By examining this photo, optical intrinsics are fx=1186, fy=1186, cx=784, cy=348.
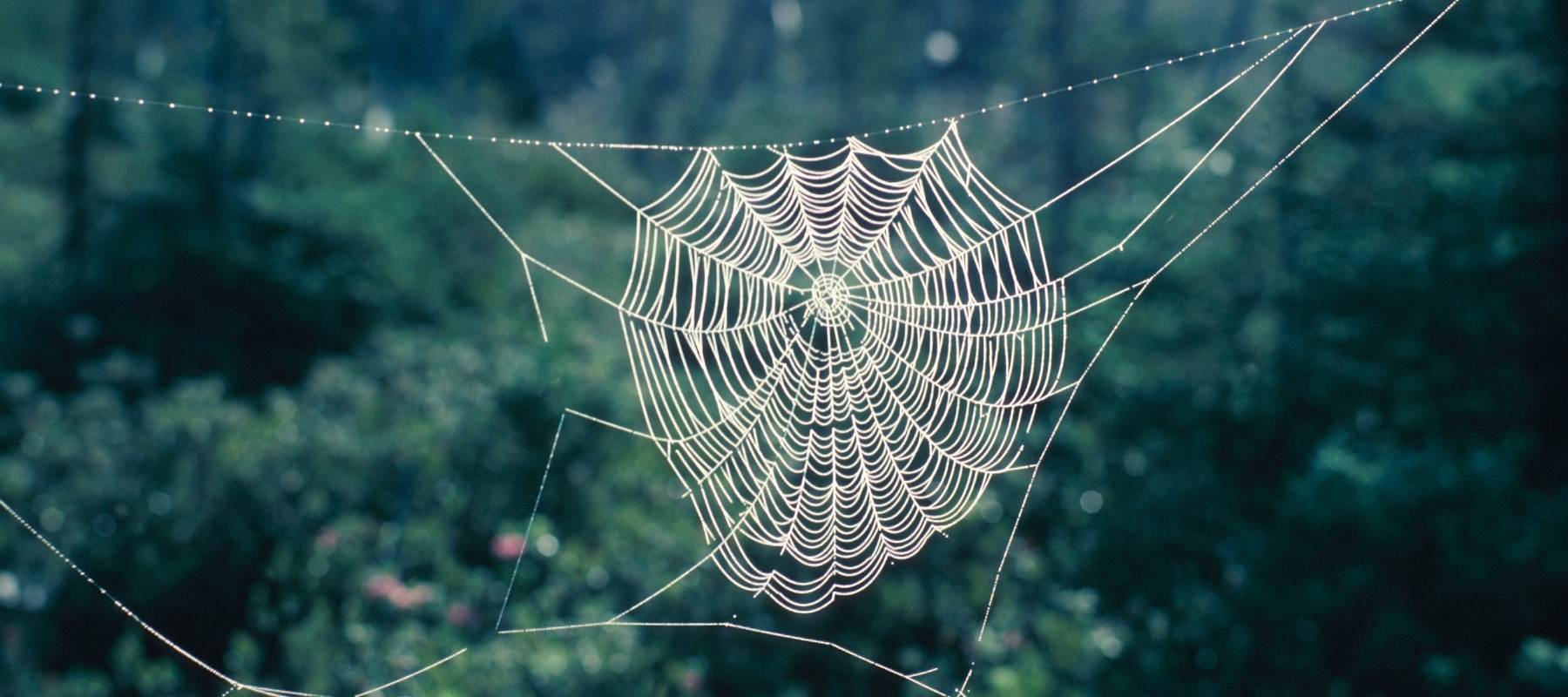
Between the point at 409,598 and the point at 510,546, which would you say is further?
the point at 510,546

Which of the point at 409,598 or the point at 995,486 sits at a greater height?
the point at 995,486

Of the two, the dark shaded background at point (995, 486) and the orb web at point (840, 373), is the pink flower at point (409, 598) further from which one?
the orb web at point (840, 373)

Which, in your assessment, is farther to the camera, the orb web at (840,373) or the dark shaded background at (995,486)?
the dark shaded background at (995,486)

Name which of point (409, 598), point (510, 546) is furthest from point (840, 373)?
point (409, 598)

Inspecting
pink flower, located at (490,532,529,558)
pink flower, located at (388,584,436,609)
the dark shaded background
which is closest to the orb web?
the dark shaded background

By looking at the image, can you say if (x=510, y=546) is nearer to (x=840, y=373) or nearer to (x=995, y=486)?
(x=840, y=373)

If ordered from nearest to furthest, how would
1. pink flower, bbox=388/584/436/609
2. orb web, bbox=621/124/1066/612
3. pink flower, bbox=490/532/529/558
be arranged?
1. orb web, bbox=621/124/1066/612
2. pink flower, bbox=388/584/436/609
3. pink flower, bbox=490/532/529/558

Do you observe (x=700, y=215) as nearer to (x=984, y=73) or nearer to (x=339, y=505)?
(x=339, y=505)

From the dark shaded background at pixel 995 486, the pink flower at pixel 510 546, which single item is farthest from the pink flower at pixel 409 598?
the pink flower at pixel 510 546

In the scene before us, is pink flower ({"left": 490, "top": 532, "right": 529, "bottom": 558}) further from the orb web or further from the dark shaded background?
the orb web
